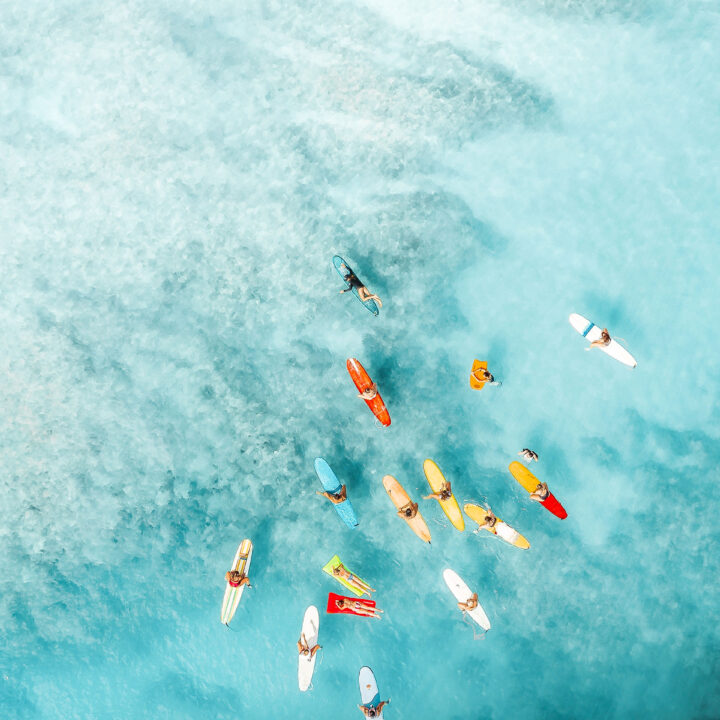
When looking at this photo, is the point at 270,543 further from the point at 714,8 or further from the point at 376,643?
the point at 714,8

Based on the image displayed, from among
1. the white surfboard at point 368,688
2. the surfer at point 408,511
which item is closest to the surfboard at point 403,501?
the surfer at point 408,511

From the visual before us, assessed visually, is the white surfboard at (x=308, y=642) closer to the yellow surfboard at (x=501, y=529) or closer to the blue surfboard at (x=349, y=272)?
the yellow surfboard at (x=501, y=529)

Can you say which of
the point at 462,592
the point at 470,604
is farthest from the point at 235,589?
the point at 470,604

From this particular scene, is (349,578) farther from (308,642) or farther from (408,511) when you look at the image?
(408,511)

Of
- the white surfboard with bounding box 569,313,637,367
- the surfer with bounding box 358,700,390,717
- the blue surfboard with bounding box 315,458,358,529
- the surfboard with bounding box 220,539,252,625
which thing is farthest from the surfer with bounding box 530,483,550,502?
the surfboard with bounding box 220,539,252,625

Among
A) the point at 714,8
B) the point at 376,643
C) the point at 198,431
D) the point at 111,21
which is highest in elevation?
the point at 714,8

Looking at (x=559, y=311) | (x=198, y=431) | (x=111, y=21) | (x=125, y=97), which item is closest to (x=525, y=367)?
(x=559, y=311)

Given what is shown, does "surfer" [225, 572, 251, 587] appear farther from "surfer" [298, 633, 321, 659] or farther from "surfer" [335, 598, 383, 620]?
"surfer" [335, 598, 383, 620]
